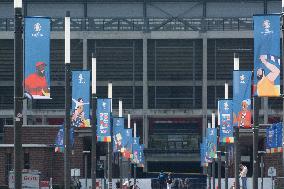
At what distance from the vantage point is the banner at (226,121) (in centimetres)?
4281

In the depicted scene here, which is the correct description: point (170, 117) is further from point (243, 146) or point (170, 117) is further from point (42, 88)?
point (42, 88)

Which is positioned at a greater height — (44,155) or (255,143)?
(255,143)

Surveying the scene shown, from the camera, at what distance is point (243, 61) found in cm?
10719

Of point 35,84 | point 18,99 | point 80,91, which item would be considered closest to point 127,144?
point 80,91

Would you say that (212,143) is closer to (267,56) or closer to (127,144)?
(127,144)

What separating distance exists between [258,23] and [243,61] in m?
82.2

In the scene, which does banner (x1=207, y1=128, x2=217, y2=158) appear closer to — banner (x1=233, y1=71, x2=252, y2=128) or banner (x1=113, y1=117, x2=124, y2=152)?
banner (x1=113, y1=117, x2=124, y2=152)

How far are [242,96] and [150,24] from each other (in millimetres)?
74962

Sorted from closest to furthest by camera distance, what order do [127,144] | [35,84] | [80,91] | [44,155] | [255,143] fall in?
[35,84]
[255,143]
[80,91]
[127,144]
[44,155]

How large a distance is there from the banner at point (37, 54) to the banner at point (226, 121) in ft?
63.6

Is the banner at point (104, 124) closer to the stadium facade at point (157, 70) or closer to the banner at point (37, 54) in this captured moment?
the banner at point (37, 54)

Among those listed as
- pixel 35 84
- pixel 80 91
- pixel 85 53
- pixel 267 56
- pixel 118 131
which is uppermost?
pixel 85 53

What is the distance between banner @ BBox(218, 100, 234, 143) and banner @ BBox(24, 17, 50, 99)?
19393 mm

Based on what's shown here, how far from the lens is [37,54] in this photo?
2444 centimetres
